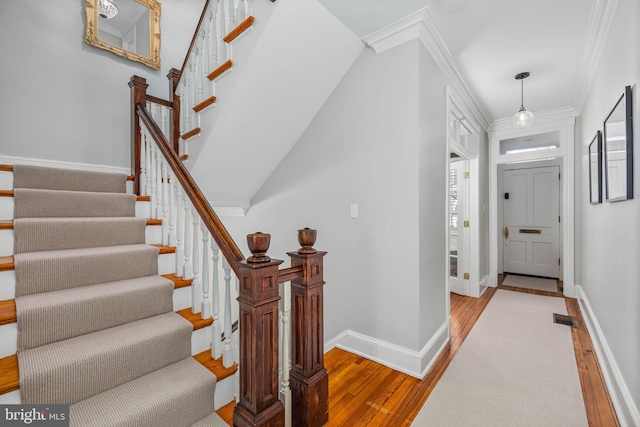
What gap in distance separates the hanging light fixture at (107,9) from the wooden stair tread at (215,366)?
11.4ft

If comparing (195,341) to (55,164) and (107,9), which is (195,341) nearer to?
(55,164)

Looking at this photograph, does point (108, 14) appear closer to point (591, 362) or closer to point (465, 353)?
point (465, 353)

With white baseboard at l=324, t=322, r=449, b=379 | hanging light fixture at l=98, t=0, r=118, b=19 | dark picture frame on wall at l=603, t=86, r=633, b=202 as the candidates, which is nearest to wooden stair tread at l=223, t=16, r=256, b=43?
hanging light fixture at l=98, t=0, r=118, b=19

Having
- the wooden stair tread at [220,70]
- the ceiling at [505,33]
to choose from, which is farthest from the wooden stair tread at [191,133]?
the ceiling at [505,33]

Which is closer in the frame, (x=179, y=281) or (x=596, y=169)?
(x=179, y=281)

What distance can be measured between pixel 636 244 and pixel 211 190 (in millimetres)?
3044

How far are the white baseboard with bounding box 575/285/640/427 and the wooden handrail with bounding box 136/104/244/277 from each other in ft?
6.91

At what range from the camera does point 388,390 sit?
6.16ft

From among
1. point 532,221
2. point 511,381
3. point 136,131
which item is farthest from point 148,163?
point 532,221

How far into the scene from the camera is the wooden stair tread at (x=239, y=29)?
6.31 ft

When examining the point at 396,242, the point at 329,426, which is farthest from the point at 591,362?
the point at 329,426

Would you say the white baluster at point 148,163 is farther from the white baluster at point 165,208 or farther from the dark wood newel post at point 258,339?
the dark wood newel post at point 258,339

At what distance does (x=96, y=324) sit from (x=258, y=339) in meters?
0.92

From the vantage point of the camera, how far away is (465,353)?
2.39m
